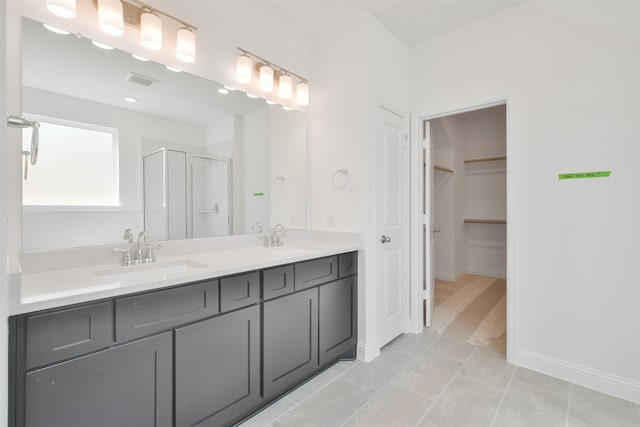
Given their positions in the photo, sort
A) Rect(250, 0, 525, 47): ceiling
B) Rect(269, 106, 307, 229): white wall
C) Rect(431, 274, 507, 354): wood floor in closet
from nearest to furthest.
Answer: Rect(250, 0, 525, 47): ceiling, Rect(269, 106, 307, 229): white wall, Rect(431, 274, 507, 354): wood floor in closet

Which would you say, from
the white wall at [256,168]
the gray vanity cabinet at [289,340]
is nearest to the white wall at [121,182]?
the white wall at [256,168]

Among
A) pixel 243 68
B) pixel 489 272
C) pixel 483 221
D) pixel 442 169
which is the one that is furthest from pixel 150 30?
pixel 489 272

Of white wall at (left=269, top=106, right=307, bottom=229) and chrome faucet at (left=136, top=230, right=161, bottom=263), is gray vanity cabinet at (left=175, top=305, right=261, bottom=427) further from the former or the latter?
white wall at (left=269, top=106, right=307, bottom=229)

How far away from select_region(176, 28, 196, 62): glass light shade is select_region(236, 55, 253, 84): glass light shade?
0.38 m

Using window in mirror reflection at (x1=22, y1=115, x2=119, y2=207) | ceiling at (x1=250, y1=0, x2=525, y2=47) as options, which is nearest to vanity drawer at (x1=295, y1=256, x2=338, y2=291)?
window in mirror reflection at (x1=22, y1=115, x2=119, y2=207)

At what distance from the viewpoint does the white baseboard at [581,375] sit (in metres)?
1.86

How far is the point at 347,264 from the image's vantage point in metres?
2.29

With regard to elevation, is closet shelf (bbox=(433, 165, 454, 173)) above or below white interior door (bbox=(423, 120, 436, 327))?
above

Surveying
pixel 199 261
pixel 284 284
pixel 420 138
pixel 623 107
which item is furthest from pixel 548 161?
pixel 199 261

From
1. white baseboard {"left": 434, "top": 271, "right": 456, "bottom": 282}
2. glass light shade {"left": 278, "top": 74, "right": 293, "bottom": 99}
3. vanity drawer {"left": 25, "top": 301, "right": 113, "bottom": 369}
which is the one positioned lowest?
white baseboard {"left": 434, "top": 271, "right": 456, "bottom": 282}

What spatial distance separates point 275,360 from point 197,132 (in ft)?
5.22

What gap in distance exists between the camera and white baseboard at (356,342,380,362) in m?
2.34

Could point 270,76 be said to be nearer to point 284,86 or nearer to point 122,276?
point 284,86

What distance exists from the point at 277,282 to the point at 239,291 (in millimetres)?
264
